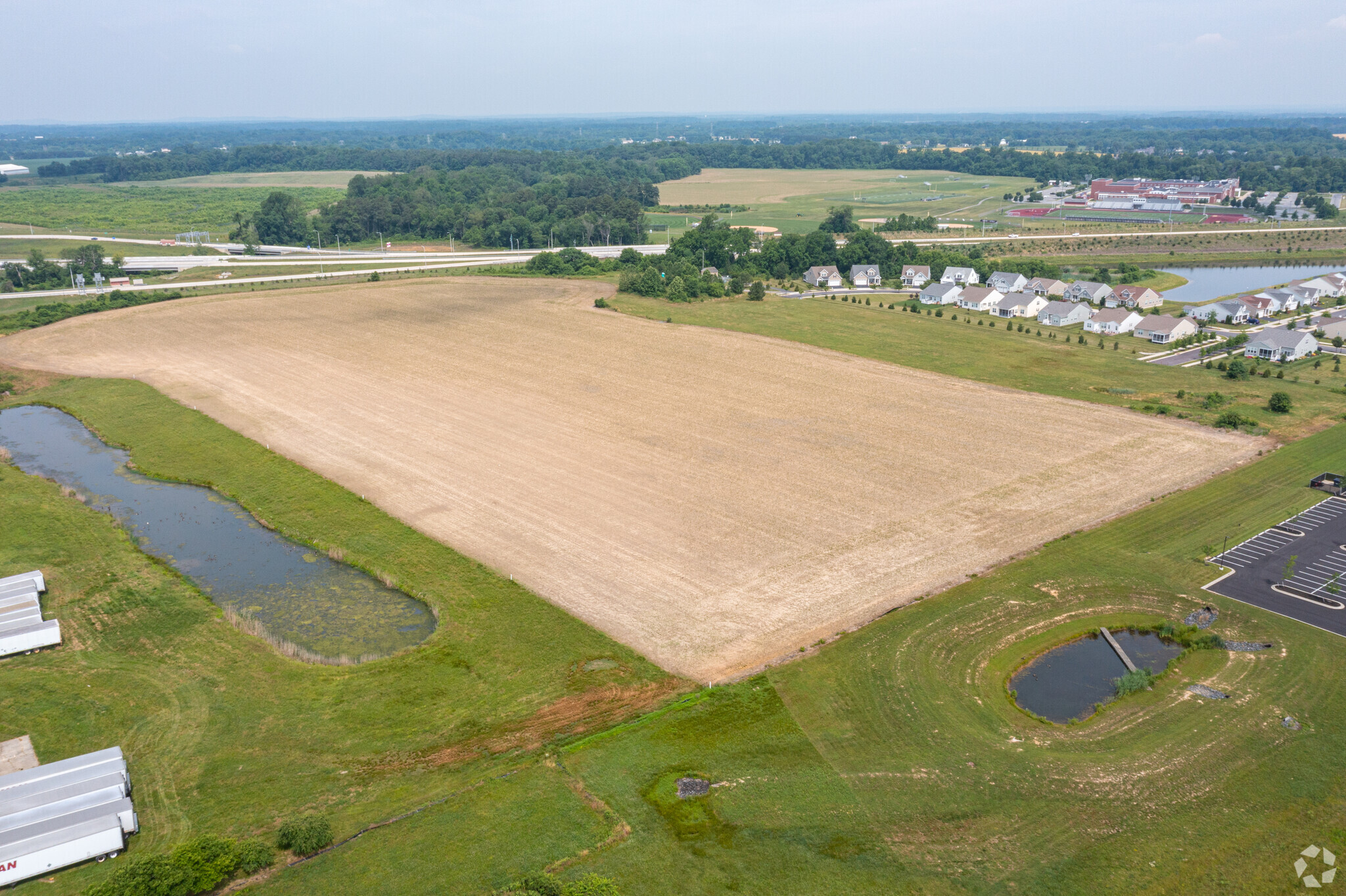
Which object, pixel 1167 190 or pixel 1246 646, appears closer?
pixel 1246 646

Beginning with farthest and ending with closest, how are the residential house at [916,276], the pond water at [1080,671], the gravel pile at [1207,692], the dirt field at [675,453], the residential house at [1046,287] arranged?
1. the residential house at [916,276]
2. the residential house at [1046,287]
3. the dirt field at [675,453]
4. the pond water at [1080,671]
5. the gravel pile at [1207,692]

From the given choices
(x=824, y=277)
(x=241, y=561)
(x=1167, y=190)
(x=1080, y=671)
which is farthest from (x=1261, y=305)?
(x=1167, y=190)

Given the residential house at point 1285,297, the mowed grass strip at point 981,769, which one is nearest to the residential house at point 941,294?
the residential house at point 1285,297

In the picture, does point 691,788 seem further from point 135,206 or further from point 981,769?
point 135,206

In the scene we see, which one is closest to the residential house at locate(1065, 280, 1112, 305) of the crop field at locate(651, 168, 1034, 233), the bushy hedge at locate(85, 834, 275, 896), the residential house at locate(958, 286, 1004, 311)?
the residential house at locate(958, 286, 1004, 311)

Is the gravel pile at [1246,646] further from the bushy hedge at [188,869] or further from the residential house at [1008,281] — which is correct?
the residential house at [1008,281]

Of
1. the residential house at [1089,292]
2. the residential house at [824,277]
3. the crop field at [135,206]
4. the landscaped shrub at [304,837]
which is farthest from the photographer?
the crop field at [135,206]

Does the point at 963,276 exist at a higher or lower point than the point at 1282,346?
higher

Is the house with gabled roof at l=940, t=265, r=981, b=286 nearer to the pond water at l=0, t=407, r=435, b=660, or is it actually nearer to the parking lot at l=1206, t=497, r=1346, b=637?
the parking lot at l=1206, t=497, r=1346, b=637
